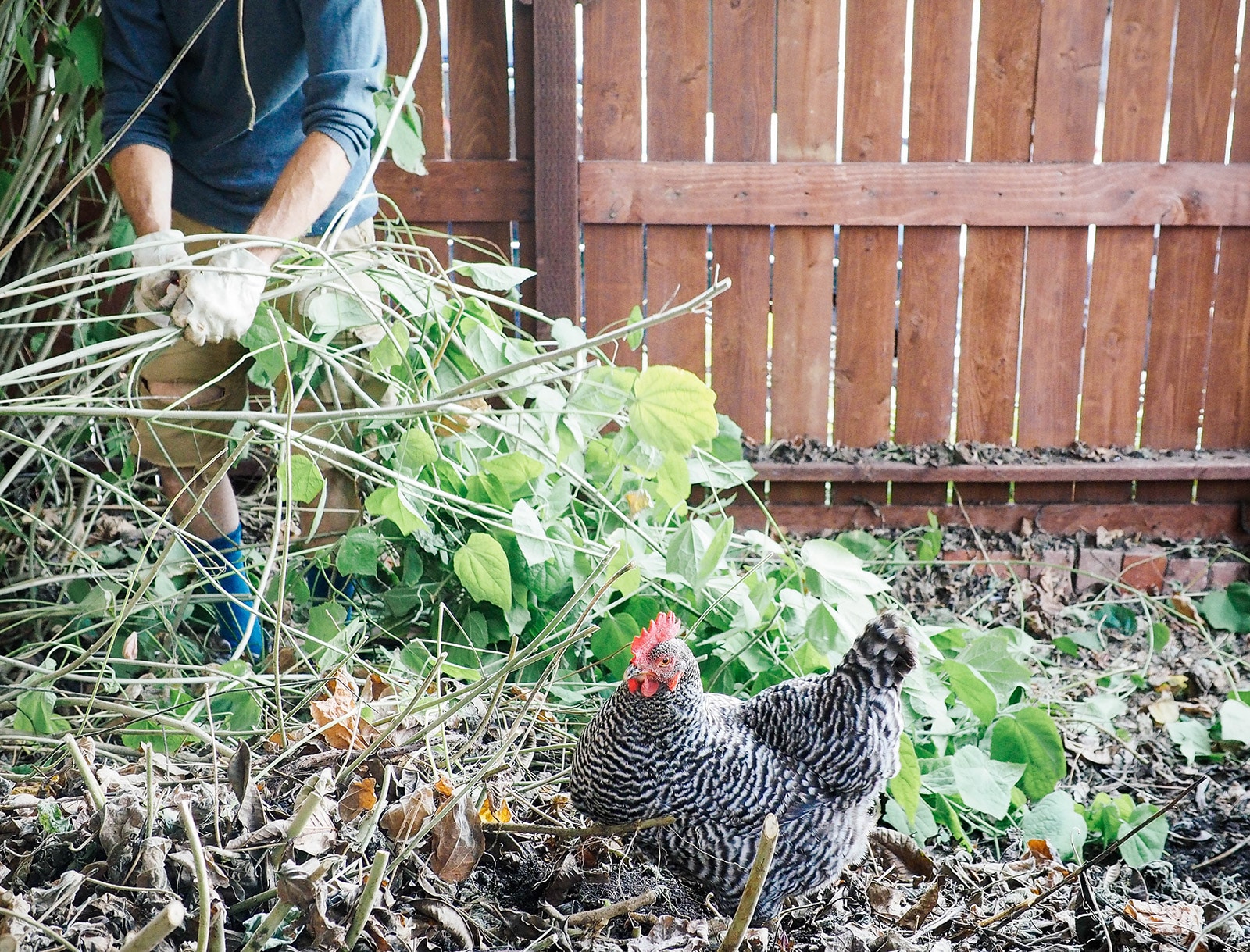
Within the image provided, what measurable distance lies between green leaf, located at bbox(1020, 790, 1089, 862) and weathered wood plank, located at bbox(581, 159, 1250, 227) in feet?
6.56

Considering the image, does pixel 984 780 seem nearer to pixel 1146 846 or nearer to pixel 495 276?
pixel 1146 846

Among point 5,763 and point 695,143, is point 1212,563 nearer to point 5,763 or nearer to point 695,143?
point 695,143

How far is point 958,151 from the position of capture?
3.32 meters

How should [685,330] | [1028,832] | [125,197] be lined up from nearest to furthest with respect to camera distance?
[1028,832] < [125,197] < [685,330]

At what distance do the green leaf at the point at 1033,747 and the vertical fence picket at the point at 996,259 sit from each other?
167 centimetres

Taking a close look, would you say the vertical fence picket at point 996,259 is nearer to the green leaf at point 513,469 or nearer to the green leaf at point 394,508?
the green leaf at point 513,469

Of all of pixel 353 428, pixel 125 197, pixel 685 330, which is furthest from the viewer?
pixel 685 330

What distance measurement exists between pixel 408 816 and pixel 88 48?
191cm

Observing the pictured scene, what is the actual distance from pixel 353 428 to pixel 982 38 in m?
2.37

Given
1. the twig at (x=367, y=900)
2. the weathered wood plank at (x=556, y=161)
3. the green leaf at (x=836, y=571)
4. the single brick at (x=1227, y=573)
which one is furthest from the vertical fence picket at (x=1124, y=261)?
the twig at (x=367, y=900)

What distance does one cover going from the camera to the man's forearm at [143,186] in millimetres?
2119

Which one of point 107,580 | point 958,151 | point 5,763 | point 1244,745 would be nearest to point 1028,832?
point 1244,745

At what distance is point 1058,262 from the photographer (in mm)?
3396

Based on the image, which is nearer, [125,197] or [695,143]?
[125,197]
